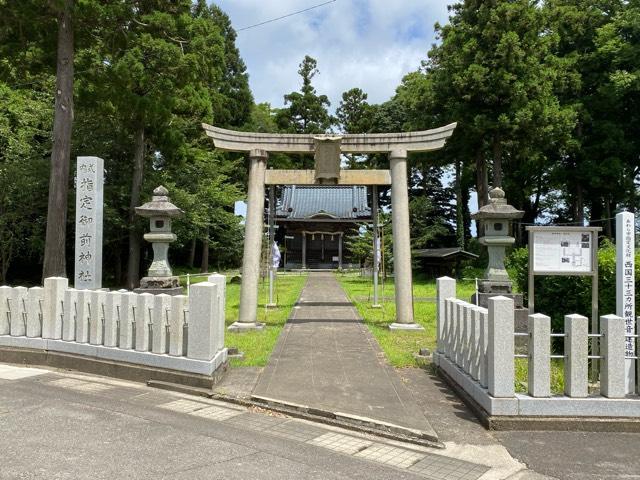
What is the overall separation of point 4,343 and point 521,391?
755 centimetres

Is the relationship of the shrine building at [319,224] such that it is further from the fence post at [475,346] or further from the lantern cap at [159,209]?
the fence post at [475,346]

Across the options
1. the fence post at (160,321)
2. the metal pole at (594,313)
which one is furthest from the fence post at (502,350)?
the fence post at (160,321)

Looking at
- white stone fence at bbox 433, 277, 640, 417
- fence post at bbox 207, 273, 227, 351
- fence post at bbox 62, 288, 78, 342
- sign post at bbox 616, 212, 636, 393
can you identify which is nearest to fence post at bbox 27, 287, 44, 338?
fence post at bbox 62, 288, 78, 342

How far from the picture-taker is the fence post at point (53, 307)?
752cm

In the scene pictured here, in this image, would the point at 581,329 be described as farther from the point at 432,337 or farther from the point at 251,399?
the point at 432,337

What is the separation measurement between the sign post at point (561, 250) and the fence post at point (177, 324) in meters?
4.54

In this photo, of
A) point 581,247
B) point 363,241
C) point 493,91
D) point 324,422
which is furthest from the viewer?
point 363,241

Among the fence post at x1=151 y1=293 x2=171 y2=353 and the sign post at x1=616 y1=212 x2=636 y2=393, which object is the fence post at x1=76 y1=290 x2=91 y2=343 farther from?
the sign post at x1=616 y1=212 x2=636 y2=393

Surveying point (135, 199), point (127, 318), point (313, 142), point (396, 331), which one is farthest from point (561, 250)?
point (135, 199)

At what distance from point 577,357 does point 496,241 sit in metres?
5.79

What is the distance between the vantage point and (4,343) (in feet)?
25.7

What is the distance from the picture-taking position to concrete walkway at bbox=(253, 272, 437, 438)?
5.43m

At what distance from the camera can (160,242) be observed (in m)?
11.2

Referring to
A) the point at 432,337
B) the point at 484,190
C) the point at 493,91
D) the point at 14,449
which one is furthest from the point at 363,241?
the point at 14,449
